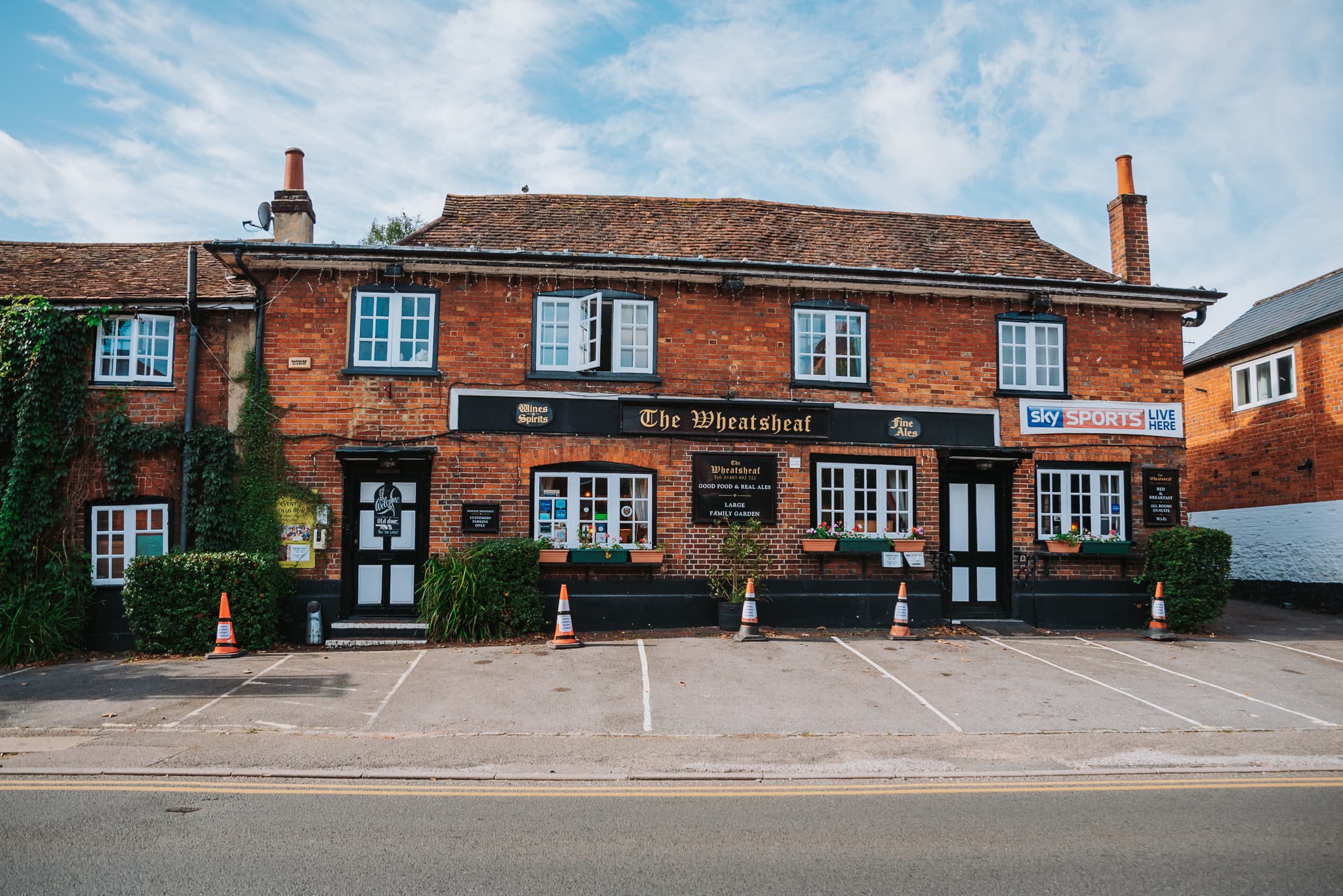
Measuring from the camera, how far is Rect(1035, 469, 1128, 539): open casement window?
571 inches

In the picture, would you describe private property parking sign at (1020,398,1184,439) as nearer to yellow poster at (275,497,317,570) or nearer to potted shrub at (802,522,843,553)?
potted shrub at (802,522,843,553)

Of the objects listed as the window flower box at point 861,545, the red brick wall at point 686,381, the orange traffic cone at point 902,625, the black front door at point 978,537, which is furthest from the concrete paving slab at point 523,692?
the black front door at point 978,537

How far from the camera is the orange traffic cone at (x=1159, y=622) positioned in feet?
43.3

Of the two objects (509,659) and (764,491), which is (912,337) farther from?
(509,659)

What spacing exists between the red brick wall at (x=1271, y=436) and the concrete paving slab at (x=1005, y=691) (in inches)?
350

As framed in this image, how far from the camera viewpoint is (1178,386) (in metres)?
14.9

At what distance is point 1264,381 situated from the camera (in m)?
18.7

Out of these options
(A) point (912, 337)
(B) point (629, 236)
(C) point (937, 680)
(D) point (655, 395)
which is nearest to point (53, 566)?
(D) point (655, 395)

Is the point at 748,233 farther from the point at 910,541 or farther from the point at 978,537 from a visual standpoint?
the point at 978,537

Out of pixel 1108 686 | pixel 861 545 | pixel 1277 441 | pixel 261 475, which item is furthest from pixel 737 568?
pixel 1277 441

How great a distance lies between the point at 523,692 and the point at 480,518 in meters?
3.95

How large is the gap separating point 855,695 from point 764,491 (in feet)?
15.0

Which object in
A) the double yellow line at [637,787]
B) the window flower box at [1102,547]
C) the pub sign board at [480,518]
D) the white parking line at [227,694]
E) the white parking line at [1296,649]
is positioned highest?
the pub sign board at [480,518]

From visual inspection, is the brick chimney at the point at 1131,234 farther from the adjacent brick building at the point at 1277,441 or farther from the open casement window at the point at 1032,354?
the adjacent brick building at the point at 1277,441
